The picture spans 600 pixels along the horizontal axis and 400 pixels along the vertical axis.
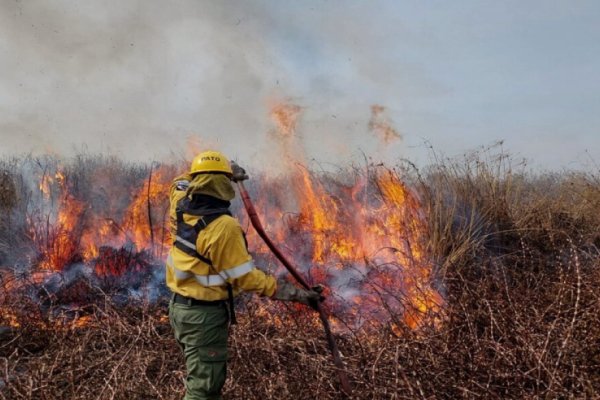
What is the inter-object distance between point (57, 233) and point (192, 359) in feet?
18.9

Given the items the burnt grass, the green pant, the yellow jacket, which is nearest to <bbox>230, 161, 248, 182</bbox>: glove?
the yellow jacket

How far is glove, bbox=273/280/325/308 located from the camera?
340 centimetres

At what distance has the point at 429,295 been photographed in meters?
5.35

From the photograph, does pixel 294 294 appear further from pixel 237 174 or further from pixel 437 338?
pixel 437 338

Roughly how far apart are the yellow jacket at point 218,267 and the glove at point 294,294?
0.09 meters

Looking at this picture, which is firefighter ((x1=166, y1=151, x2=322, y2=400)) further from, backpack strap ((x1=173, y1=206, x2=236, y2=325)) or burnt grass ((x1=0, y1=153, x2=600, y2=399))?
burnt grass ((x1=0, y1=153, x2=600, y2=399))

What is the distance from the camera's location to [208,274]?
3293 mm

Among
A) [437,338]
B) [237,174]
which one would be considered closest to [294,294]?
[237,174]

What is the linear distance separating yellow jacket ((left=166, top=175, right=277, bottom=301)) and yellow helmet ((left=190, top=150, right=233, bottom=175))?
59 millimetres

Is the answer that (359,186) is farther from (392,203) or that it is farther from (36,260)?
(36,260)

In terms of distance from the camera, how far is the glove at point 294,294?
340 cm

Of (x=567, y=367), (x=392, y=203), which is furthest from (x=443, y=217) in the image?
(x=567, y=367)

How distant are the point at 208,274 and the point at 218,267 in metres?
0.11

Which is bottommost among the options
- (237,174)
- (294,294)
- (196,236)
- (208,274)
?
(294,294)
